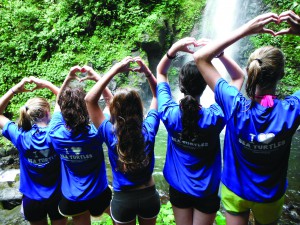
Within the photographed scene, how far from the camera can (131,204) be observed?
248 cm

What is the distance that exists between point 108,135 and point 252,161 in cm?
133

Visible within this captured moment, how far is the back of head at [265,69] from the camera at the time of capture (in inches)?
77.4

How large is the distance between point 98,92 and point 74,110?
38 centimetres

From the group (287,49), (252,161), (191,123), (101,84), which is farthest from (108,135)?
(287,49)

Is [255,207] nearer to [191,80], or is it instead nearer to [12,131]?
[191,80]

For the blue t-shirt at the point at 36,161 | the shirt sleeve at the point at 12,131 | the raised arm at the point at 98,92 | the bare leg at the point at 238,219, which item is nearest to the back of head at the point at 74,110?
the raised arm at the point at 98,92

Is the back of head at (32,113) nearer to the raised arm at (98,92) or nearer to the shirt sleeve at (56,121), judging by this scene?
the shirt sleeve at (56,121)

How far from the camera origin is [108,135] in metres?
2.43

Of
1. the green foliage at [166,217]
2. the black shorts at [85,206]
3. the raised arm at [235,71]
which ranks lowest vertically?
the green foliage at [166,217]

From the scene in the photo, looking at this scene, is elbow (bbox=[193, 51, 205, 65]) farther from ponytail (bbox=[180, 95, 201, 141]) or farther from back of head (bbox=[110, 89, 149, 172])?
back of head (bbox=[110, 89, 149, 172])

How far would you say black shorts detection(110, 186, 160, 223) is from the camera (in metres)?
2.48

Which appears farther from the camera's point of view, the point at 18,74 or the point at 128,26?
the point at 128,26

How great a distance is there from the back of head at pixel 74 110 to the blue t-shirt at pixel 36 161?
0.37m

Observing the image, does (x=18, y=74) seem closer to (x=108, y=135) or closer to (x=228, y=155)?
(x=108, y=135)
